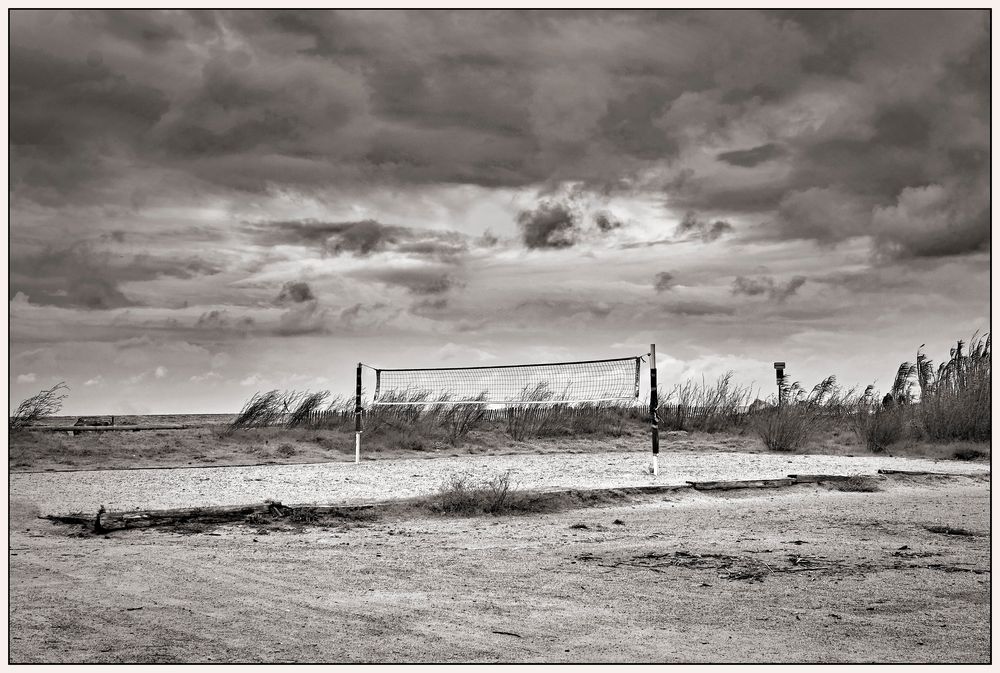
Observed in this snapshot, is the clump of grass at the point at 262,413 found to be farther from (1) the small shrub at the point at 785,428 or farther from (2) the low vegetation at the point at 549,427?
(1) the small shrub at the point at 785,428

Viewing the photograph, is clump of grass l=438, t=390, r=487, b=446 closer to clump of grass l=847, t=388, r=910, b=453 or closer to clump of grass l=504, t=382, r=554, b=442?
clump of grass l=504, t=382, r=554, b=442

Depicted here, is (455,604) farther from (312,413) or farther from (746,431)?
(746,431)

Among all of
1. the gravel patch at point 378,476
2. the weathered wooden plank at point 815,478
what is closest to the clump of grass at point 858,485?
the weathered wooden plank at point 815,478

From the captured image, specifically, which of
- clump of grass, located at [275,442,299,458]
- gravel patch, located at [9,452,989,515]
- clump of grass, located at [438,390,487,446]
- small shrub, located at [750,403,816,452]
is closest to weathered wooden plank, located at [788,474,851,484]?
gravel patch, located at [9,452,989,515]

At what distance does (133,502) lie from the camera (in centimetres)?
912

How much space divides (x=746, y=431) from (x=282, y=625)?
52.8 feet

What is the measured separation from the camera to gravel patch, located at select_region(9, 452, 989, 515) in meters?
9.42

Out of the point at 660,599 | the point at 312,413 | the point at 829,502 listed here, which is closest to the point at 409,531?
the point at 660,599

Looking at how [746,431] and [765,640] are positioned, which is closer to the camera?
[765,640]

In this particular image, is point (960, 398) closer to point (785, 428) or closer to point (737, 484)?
point (785, 428)

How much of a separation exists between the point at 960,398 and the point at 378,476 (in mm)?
10941

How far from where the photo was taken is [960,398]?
16.6m

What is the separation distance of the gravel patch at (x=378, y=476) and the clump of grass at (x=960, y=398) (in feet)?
6.79

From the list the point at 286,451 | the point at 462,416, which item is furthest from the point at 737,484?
the point at 462,416
